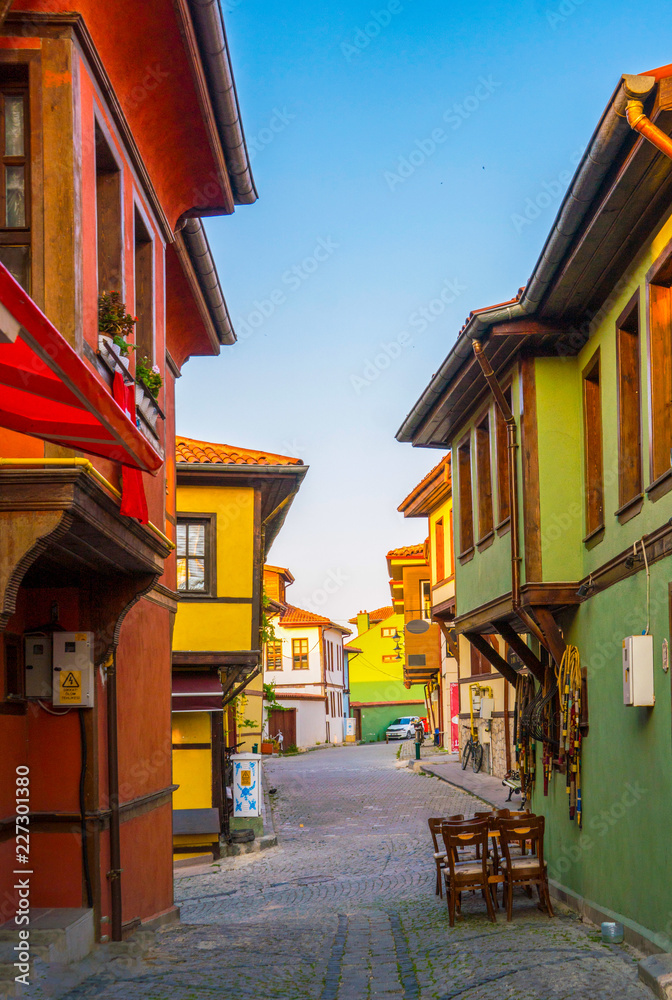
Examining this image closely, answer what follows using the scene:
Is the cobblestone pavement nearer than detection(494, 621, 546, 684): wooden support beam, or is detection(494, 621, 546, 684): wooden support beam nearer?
the cobblestone pavement

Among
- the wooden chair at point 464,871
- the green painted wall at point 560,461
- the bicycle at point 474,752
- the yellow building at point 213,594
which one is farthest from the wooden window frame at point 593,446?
the bicycle at point 474,752

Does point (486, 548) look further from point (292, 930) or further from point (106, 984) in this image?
point (106, 984)

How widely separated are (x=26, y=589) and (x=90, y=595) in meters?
0.50

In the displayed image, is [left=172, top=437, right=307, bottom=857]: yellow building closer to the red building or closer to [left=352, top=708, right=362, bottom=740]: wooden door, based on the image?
the red building

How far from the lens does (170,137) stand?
8961mm

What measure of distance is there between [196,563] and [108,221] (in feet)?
38.1

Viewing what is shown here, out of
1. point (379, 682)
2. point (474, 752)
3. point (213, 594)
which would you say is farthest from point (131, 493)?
point (379, 682)

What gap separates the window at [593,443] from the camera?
10.6 meters

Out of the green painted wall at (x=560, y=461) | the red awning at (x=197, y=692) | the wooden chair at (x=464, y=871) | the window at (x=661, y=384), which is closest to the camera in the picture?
the window at (x=661, y=384)

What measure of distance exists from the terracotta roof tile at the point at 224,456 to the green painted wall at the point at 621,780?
873cm

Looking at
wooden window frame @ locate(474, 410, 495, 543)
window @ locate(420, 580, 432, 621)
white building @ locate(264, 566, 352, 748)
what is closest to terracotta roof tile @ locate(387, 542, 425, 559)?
window @ locate(420, 580, 432, 621)

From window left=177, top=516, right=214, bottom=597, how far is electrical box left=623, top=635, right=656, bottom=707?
11451 mm

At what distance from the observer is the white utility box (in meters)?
19.2

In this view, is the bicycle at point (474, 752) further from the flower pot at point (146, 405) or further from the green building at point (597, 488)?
the flower pot at point (146, 405)
